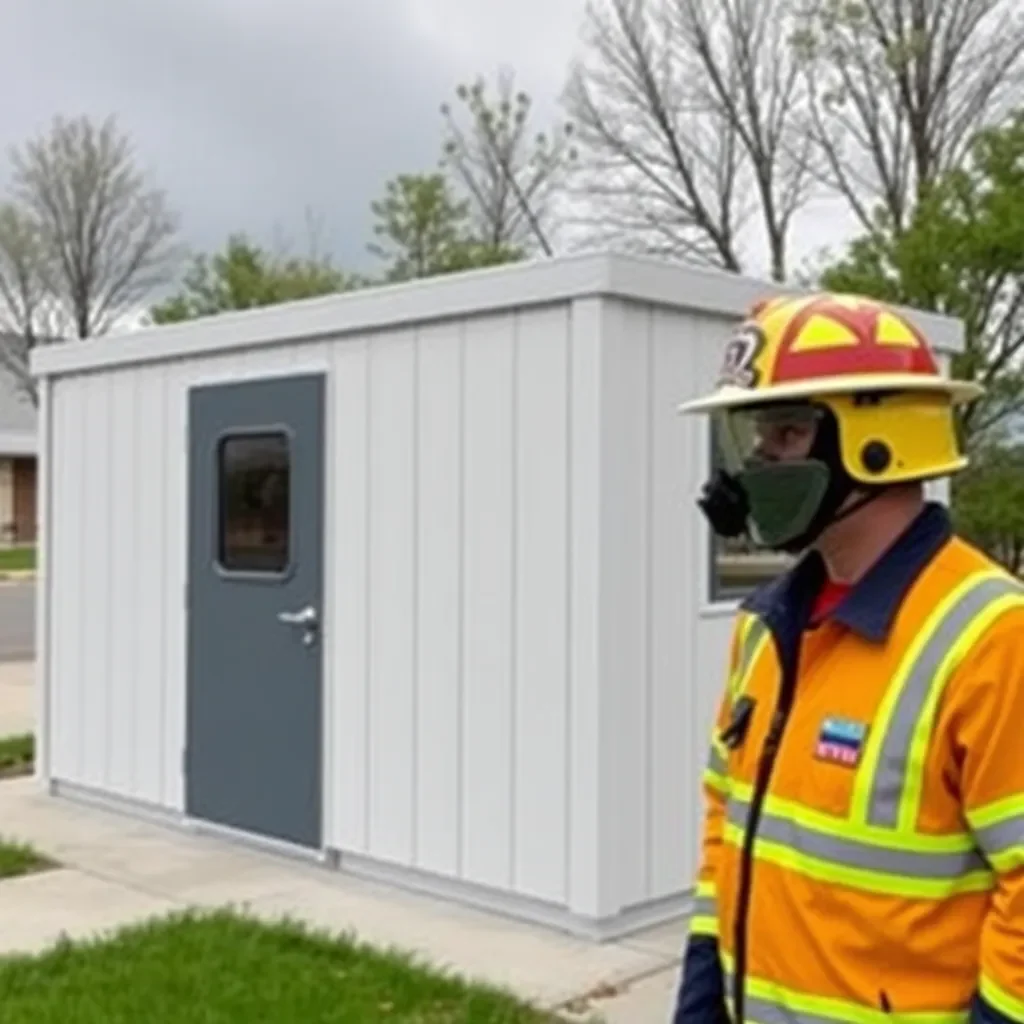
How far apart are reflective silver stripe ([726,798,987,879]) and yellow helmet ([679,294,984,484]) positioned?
1.44ft

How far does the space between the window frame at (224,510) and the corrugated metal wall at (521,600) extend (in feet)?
0.92

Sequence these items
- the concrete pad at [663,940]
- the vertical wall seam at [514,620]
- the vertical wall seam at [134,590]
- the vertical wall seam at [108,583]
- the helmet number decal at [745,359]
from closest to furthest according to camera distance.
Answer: the helmet number decal at [745,359], the concrete pad at [663,940], the vertical wall seam at [514,620], the vertical wall seam at [134,590], the vertical wall seam at [108,583]

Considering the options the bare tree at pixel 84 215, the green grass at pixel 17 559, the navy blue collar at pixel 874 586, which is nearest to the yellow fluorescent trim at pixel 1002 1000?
the navy blue collar at pixel 874 586

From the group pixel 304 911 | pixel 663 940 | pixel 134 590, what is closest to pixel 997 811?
pixel 663 940

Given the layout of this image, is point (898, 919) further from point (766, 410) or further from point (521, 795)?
point (521, 795)

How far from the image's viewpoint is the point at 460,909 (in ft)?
19.3

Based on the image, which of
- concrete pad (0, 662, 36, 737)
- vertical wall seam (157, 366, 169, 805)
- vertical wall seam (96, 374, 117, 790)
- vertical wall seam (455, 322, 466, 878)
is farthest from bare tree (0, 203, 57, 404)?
vertical wall seam (455, 322, 466, 878)

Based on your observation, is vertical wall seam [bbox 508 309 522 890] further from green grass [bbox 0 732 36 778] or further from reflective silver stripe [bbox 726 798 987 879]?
green grass [bbox 0 732 36 778]

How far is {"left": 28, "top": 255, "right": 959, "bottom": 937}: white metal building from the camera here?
5.46 meters

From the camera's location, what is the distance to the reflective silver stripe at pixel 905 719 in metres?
1.68

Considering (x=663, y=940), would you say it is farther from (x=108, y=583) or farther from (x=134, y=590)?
(x=108, y=583)

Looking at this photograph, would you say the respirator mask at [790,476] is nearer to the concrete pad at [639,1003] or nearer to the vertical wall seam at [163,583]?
the concrete pad at [639,1003]

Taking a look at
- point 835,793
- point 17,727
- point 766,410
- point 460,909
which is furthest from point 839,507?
point 17,727

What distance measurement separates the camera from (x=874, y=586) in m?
1.79
